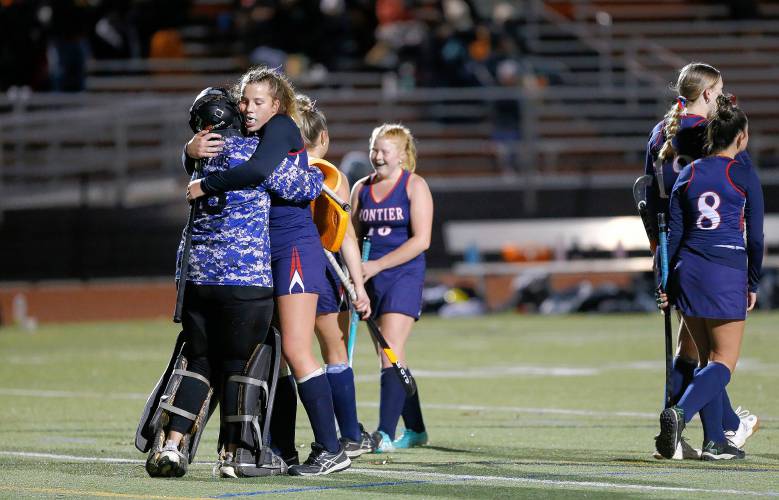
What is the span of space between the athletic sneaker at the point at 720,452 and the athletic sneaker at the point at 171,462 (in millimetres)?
2805

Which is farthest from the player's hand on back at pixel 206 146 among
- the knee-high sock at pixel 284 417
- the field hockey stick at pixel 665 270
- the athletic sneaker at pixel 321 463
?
the field hockey stick at pixel 665 270

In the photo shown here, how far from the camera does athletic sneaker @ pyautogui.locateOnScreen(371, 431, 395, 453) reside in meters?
9.00

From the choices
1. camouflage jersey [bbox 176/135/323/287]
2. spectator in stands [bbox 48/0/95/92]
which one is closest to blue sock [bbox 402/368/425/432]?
camouflage jersey [bbox 176/135/323/287]

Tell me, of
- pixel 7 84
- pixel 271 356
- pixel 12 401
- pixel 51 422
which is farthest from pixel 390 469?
pixel 7 84

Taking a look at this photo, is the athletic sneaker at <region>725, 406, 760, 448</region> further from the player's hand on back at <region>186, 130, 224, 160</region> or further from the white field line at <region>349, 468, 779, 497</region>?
the player's hand on back at <region>186, 130, 224, 160</region>

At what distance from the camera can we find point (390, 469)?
26.2 feet

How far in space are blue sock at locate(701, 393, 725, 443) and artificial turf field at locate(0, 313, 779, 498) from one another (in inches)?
9.6

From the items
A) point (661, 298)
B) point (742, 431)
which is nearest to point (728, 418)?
point (742, 431)

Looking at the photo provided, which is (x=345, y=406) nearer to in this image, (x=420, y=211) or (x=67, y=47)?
(x=420, y=211)

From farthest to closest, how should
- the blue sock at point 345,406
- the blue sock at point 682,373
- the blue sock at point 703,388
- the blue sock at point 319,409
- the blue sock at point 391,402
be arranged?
1. the blue sock at point 391,402
2. the blue sock at point 682,373
3. the blue sock at point 345,406
4. the blue sock at point 703,388
5. the blue sock at point 319,409

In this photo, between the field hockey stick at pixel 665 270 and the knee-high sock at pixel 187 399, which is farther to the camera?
the field hockey stick at pixel 665 270

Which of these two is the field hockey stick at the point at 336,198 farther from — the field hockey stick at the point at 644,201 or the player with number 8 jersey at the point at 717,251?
the player with number 8 jersey at the point at 717,251

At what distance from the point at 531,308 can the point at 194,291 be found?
16275 mm

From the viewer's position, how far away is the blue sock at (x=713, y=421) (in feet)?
27.6
